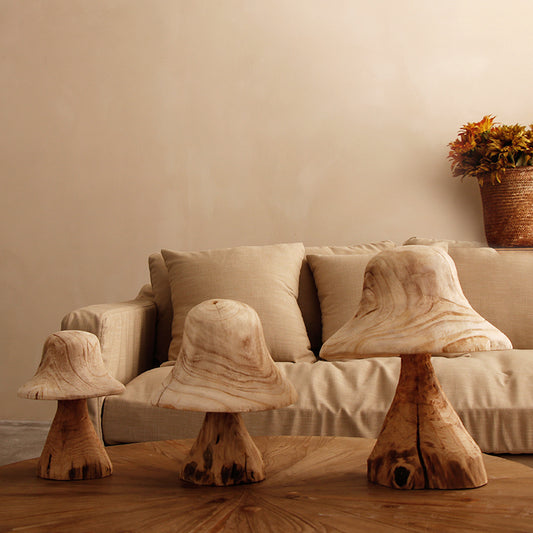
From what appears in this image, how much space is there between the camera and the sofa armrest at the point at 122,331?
171 centimetres

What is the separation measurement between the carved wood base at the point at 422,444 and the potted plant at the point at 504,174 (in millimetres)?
1983

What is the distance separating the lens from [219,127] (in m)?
3.04

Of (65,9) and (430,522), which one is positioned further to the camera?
(65,9)

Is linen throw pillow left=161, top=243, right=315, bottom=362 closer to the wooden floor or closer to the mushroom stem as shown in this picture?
the wooden floor

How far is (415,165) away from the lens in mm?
2932

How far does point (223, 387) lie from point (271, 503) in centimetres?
13

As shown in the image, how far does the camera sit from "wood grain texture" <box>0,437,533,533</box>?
64cm

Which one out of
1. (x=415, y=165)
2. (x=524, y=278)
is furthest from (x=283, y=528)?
(x=415, y=165)

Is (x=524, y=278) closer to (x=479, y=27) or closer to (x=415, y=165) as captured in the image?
(x=415, y=165)

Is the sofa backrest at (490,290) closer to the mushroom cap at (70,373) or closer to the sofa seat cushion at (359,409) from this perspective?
the sofa seat cushion at (359,409)

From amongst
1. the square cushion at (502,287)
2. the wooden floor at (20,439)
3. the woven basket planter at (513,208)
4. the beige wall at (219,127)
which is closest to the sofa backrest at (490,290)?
the square cushion at (502,287)

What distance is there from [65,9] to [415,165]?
1.85 meters

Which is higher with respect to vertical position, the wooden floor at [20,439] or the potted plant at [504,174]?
the potted plant at [504,174]

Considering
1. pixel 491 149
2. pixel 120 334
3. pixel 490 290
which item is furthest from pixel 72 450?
pixel 491 149
